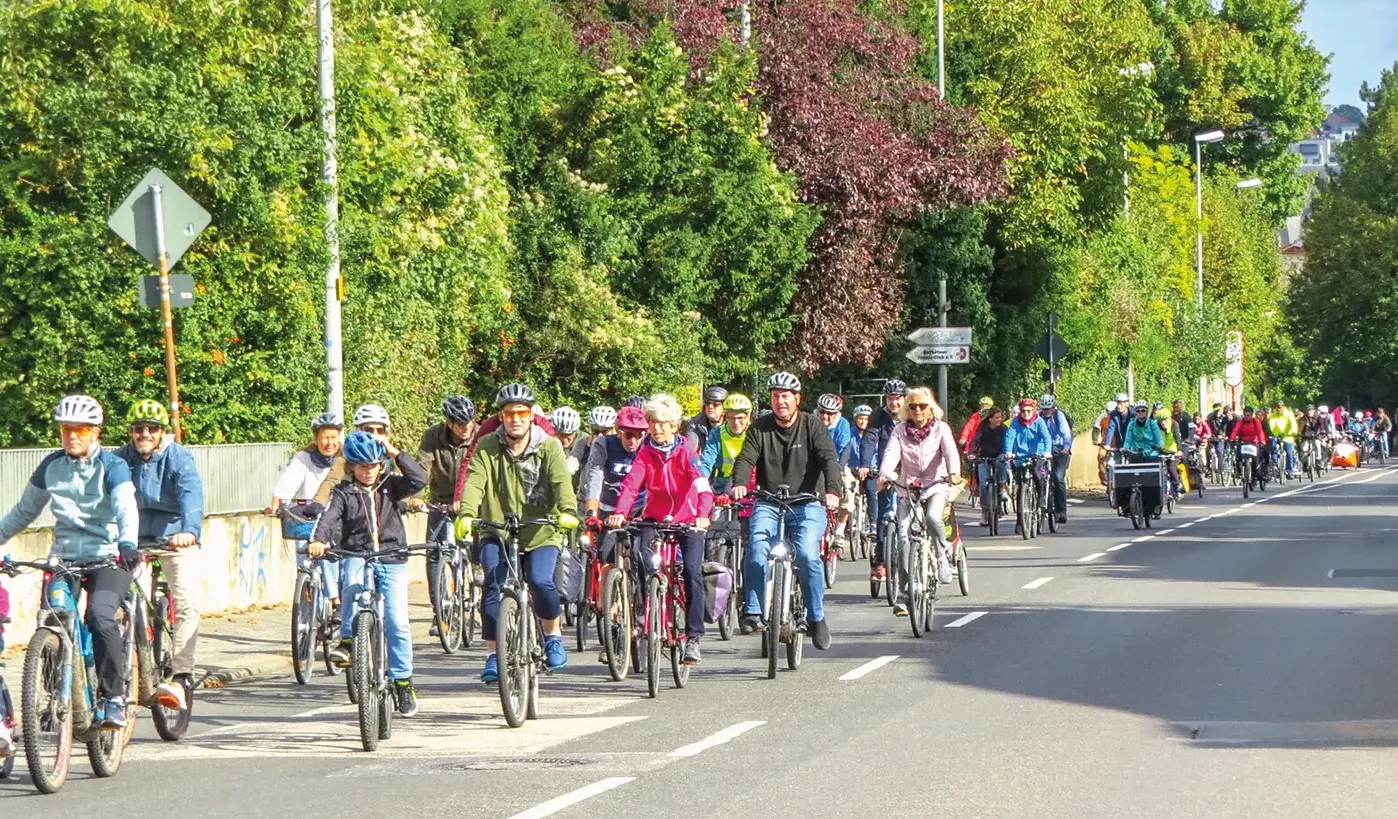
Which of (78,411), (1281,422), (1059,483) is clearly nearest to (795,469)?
(78,411)

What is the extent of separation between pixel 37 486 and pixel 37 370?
34.0 ft

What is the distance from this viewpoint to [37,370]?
70.0ft

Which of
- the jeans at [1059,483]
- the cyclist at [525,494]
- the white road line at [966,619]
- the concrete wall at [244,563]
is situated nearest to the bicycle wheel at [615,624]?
the cyclist at [525,494]

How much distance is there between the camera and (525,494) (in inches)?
515

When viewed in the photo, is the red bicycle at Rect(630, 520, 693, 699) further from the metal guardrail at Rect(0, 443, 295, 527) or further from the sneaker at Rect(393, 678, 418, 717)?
the metal guardrail at Rect(0, 443, 295, 527)

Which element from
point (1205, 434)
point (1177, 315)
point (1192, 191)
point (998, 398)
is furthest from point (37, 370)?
point (1192, 191)

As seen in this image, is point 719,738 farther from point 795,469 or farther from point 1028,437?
point 1028,437

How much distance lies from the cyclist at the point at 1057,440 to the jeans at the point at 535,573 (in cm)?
1864

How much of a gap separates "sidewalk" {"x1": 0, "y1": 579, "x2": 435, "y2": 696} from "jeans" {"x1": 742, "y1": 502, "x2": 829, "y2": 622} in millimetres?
3617

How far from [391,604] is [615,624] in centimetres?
291

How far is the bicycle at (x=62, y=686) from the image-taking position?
1045cm

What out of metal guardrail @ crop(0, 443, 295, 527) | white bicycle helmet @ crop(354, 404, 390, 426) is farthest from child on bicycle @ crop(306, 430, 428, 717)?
metal guardrail @ crop(0, 443, 295, 527)

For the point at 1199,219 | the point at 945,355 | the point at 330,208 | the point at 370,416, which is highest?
the point at 1199,219

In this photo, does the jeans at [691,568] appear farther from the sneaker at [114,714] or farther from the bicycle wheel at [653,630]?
the sneaker at [114,714]
